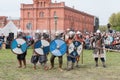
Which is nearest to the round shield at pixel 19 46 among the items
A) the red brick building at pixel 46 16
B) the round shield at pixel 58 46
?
the round shield at pixel 58 46

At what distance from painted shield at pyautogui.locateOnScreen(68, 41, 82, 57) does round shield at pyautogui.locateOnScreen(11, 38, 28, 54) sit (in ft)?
5.64

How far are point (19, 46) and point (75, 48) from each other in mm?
2176

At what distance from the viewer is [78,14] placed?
94.6 metres

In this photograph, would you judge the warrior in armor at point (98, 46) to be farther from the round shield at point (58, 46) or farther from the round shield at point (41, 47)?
the round shield at point (41, 47)

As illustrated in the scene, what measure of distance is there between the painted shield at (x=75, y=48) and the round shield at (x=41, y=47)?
0.92 m

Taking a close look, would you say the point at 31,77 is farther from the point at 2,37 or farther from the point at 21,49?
the point at 2,37

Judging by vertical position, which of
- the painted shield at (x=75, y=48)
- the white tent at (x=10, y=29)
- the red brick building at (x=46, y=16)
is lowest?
the painted shield at (x=75, y=48)

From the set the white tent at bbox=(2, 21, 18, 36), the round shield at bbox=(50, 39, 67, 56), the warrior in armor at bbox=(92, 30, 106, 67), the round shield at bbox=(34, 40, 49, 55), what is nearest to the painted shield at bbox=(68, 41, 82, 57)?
the round shield at bbox=(50, 39, 67, 56)

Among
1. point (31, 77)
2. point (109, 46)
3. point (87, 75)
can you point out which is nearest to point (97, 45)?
point (87, 75)

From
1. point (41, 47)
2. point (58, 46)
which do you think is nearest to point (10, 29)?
point (41, 47)

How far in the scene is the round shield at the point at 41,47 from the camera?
570 inches

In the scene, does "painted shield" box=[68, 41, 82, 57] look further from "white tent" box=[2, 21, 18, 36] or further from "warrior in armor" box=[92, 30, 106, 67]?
"white tent" box=[2, 21, 18, 36]

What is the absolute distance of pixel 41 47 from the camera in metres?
14.5

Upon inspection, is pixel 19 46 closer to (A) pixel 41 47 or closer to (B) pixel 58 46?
(A) pixel 41 47
